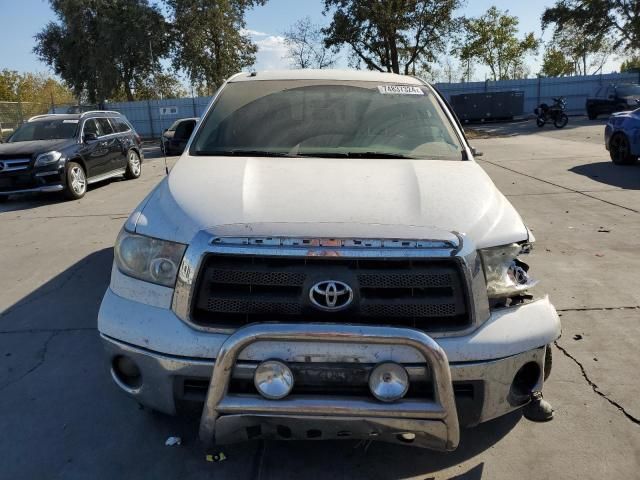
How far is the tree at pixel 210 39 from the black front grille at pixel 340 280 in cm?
3273

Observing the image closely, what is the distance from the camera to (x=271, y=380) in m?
2.20

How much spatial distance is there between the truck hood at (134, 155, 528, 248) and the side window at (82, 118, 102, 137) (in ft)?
32.1

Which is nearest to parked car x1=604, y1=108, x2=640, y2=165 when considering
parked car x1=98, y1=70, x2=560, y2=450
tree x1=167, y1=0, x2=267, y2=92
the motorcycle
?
parked car x1=98, y1=70, x2=560, y2=450

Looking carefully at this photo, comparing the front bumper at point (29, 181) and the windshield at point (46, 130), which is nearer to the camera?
the front bumper at point (29, 181)

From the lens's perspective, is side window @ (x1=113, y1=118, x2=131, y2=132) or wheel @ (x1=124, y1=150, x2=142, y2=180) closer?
side window @ (x1=113, y1=118, x2=131, y2=132)

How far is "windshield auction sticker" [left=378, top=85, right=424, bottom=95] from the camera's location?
413 centimetres

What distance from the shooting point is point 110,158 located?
12742 millimetres

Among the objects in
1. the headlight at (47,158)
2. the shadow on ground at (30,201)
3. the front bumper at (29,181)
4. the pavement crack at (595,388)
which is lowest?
the pavement crack at (595,388)

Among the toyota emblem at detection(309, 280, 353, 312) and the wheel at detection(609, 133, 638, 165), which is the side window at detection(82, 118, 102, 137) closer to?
the toyota emblem at detection(309, 280, 353, 312)

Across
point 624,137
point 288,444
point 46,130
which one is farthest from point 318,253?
point 624,137

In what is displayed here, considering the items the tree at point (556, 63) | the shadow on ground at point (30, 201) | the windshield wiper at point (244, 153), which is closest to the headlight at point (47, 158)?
the shadow on ground at point (30, 201)

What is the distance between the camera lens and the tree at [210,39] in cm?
3256

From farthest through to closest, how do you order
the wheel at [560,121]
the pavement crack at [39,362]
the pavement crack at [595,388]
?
the wheel at [560,121], the pavement crack at [39,362], the pavement crack at [595,388]

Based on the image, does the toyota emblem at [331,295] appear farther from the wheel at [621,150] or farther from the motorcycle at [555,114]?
the motorcycle at [555,114]
